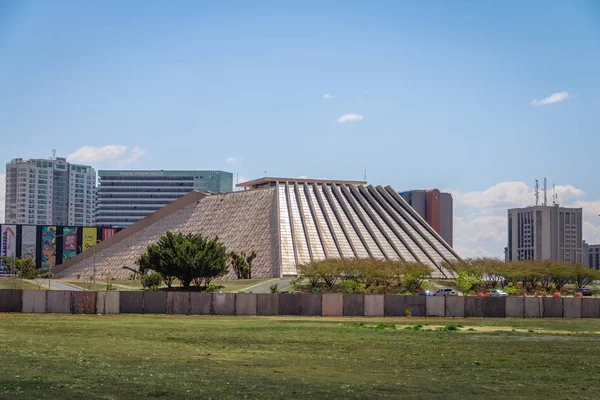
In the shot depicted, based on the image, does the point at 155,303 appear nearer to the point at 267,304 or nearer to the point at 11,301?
the point at 267,304

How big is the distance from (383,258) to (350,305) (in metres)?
51.3

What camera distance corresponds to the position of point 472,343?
39031 mm

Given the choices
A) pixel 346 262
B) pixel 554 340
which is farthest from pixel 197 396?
pixel 346 262

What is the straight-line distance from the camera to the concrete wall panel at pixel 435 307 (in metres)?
65.6

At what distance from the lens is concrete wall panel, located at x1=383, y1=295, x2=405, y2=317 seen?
65.1 m

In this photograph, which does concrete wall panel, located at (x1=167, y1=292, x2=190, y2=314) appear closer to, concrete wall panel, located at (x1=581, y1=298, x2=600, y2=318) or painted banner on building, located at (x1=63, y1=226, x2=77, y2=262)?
concrete wall panel, located at (x1=581, y1=298, x2=600, y2=318)

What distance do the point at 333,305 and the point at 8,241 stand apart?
372 ft


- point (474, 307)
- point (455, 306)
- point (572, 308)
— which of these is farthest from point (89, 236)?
point (572, 308)

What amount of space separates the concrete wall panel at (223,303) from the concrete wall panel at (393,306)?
1062cm

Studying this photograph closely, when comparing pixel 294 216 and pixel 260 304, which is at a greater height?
pixel 294 216

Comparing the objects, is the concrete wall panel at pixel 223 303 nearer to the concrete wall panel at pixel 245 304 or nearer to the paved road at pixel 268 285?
the concrete wall panel at pixel 245 304

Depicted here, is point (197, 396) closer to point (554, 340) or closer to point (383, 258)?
point (554, 340)

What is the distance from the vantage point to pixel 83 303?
6144 cm

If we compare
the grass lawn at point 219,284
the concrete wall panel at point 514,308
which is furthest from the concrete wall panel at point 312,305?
the grass lawn at point 219,284
